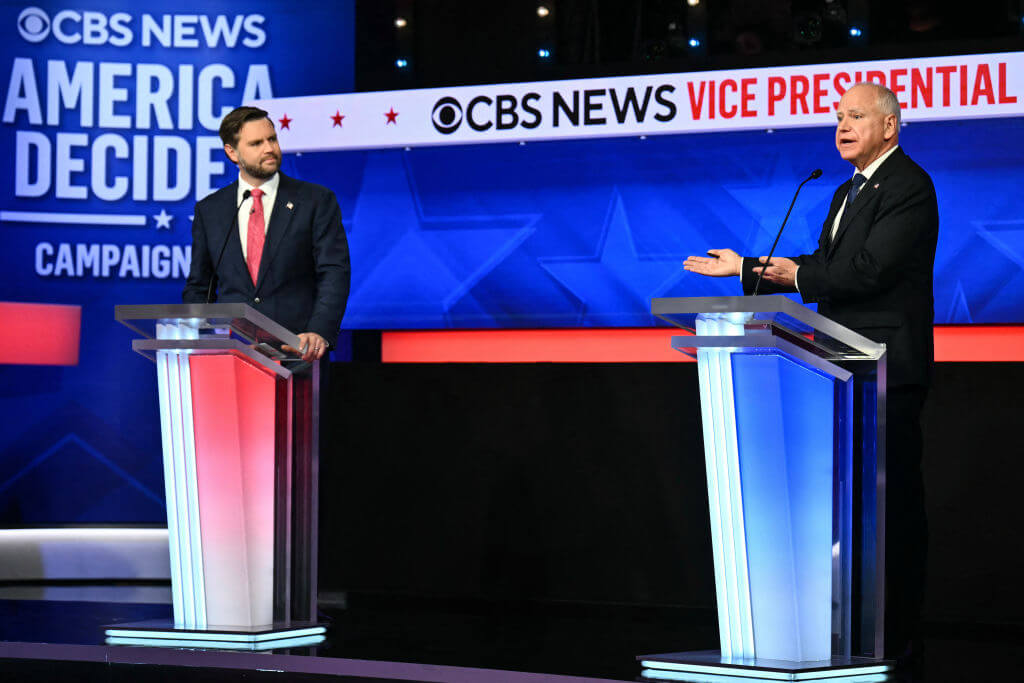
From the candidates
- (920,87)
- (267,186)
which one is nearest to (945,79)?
(920,87)

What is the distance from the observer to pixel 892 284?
9.13ft

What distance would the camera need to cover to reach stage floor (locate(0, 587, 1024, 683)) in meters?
2.73

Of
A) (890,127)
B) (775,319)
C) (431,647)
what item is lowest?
(431,647)

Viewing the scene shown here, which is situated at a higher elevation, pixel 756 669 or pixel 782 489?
pixel 782 489

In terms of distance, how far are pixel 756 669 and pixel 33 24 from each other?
3984 mm

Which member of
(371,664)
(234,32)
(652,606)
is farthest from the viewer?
(234,32)

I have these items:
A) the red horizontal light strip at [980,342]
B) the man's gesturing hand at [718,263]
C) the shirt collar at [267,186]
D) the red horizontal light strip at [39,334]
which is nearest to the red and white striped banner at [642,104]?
the red horizontal light strip at [980,342]

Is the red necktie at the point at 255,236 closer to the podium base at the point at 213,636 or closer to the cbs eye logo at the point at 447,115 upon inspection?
the podium base at the point at 213,636

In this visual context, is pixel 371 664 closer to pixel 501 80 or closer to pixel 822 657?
pixel 822 657

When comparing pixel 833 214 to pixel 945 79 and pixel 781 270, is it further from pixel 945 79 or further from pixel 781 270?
pixel 945 79

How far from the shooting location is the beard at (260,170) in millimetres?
3387

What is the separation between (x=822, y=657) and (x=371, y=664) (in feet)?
3.13

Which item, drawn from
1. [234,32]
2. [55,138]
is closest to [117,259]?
[55,138]

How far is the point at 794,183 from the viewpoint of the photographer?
15.8 feet
